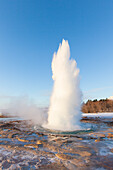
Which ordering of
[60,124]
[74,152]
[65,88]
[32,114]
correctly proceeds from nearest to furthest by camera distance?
[74,152], [60,124], [65,88], [32,114]

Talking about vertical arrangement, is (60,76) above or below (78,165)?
above

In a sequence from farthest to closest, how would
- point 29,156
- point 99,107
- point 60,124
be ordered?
1. point 99,107
2. point 60,124
3. point 29,156

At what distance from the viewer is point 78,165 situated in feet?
16.8

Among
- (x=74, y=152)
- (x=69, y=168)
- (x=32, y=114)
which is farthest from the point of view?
(x=32, y=114)

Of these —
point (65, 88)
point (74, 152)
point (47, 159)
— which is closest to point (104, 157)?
point (74, 152)

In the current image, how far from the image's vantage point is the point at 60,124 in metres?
16.1

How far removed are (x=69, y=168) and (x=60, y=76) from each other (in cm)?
1429

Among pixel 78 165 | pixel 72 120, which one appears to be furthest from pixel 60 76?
pixel 78 165

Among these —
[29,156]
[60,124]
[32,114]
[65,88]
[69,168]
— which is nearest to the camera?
[69,168]

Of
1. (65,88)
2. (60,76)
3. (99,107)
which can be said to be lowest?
(99,107)

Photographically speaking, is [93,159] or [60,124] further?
[60,124]

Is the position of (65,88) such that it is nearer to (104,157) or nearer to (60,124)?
(60,124)

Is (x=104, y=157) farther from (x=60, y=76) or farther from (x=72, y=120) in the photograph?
(x=60, y=76)

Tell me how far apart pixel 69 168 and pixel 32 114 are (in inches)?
1134
